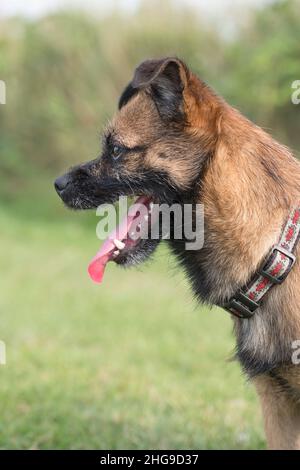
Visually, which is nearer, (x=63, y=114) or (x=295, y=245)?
(x=295, y=245)

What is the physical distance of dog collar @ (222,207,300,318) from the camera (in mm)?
2721

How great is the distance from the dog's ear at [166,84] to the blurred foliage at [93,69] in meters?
11.9

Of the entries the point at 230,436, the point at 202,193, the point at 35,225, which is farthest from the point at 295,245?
the point at 35,225

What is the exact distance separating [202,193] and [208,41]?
15.4 meters

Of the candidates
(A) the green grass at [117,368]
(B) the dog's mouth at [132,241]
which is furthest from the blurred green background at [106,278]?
(B) the dog's mouth at [132,241]

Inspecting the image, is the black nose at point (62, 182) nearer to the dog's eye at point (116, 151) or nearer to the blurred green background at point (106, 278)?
the dog's eye at point (116, 151)

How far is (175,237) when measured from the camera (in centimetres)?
299

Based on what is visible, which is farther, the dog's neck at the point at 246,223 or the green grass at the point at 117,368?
the green grass at the point at 117,368

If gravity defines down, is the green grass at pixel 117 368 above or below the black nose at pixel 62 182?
below

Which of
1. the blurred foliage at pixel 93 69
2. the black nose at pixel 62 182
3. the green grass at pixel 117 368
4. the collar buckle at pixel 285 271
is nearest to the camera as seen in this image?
the collar buckle at pixel 285 271

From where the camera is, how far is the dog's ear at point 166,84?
9.28ft

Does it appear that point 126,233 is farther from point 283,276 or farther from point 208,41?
point 208,41

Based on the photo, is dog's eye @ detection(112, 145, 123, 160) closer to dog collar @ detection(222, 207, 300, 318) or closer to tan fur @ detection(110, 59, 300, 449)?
tan fur @ detection(110, 59, 300, 449)

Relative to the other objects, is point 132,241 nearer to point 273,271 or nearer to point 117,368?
point 273,271
